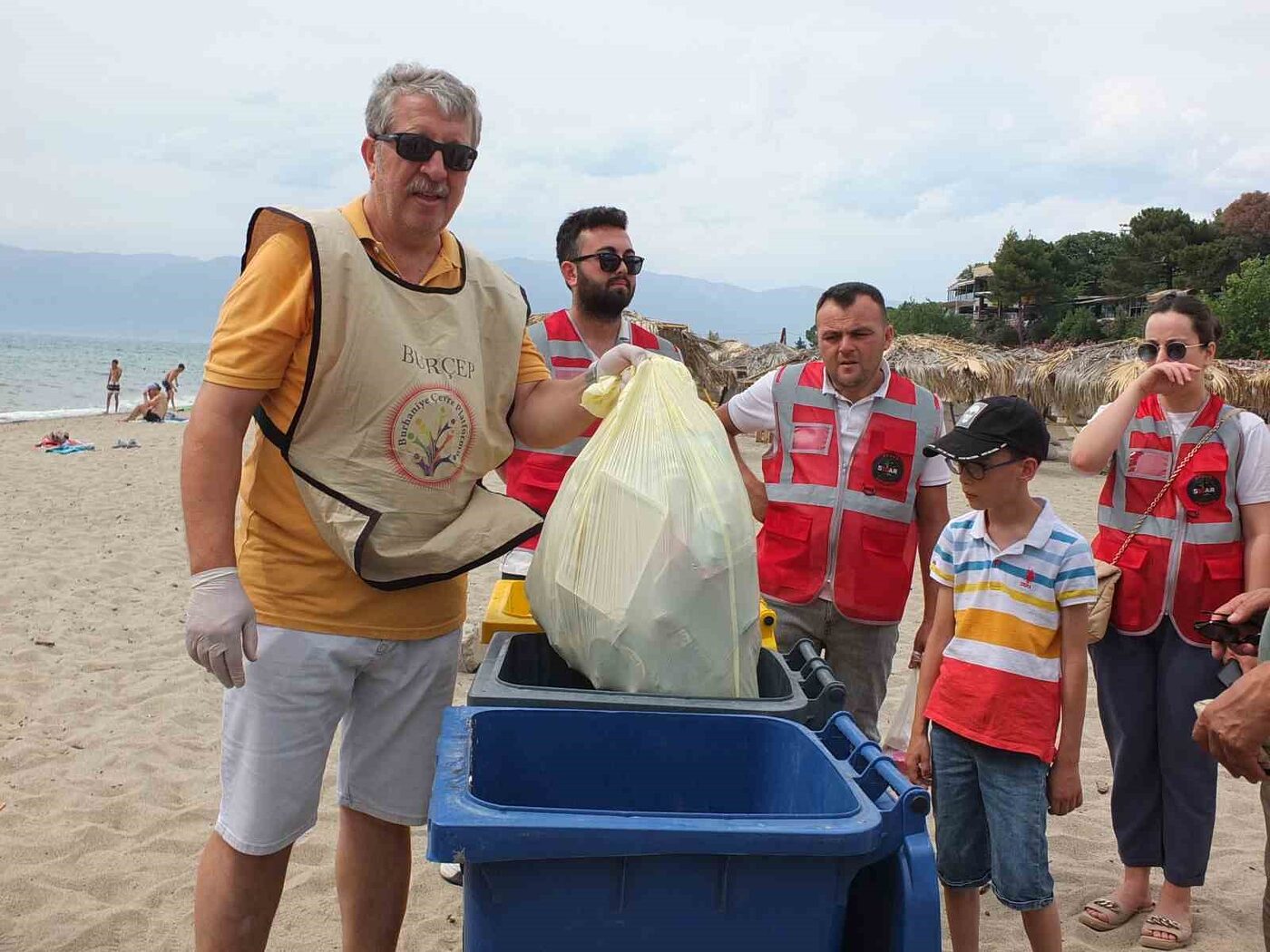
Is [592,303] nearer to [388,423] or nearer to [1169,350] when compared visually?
[388,423]

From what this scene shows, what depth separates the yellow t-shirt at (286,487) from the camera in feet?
5.90

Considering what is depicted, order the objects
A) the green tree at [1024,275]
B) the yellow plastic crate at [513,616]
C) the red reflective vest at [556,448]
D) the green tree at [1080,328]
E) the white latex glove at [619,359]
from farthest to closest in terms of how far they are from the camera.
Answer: the green tree at [1024,275], the green tree at [1080,328], the red reflective vest at [556,448], the white latex glove at [619,359], the yellow plastic crate at [513,616]

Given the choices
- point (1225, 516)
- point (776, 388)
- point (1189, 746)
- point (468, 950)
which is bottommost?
point (1189, 746)

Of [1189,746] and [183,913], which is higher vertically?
[1189,746]

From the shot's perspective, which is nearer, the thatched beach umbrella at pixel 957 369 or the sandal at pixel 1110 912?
the sandal at pixel 1110 912

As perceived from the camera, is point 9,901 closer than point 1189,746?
No

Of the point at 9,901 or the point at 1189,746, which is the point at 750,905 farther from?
the point at 9,901

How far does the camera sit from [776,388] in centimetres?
297

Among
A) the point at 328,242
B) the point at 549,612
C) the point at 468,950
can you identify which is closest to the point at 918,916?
the point at 468,950

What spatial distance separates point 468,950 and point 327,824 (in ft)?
8.30

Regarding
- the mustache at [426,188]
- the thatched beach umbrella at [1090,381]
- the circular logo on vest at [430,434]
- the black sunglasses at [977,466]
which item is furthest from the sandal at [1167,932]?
the thatched beach umbrella at [1090,381]

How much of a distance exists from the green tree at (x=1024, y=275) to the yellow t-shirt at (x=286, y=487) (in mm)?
48927

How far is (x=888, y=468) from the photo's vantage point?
2.82 metres

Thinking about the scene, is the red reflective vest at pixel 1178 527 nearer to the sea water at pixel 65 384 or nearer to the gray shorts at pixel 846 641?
the gray shorts at pixel 846 641
